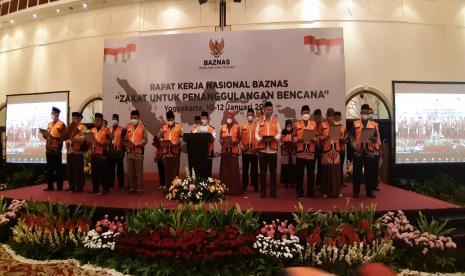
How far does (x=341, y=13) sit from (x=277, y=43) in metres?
2.50

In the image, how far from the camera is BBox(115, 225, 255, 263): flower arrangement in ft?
11.2

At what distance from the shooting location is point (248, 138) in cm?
595

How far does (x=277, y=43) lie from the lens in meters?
7.25

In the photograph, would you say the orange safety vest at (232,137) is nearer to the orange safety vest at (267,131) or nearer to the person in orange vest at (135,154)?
the orange safety vest at (267,131)

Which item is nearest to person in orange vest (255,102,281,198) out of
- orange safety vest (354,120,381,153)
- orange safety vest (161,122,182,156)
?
orange safety vest (354,120,381,153)

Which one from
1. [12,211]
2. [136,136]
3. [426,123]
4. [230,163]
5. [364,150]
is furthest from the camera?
[426,123]

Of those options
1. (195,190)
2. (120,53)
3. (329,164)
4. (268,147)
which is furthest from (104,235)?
(120,53)

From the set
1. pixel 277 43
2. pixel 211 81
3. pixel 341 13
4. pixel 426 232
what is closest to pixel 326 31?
pixel 277 43

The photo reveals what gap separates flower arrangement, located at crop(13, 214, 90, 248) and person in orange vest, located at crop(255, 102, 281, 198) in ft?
8.36

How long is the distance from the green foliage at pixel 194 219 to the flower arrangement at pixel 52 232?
619 millimetres

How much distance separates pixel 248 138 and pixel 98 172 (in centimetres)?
267

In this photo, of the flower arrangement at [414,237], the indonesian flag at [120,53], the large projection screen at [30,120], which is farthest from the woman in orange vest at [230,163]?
the large projection screen at [30,120]

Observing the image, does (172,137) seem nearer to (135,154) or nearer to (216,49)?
(135,154)

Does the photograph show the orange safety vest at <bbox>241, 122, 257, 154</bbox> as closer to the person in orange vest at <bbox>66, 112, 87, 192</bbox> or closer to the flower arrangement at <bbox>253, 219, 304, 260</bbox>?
the flower arrangement at <bbox>253, 219, 304, 260</bbox>
